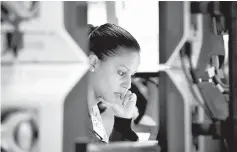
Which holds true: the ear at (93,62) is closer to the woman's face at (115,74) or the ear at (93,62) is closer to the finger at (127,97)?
the woman's face at (115,74)

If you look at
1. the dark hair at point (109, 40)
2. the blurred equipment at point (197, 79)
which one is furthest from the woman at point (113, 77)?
the blurred equipment at point (197, 79)

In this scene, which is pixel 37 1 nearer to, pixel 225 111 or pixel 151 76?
pixel 151 76

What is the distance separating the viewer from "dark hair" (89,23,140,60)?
3.79ft

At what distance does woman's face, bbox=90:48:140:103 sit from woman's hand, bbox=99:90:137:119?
A: 14 mm

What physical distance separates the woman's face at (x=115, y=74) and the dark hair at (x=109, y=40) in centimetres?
2

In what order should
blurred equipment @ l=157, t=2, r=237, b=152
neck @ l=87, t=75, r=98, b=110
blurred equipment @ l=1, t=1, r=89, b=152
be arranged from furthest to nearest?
blurred equipment @ l=157, t=2, r=237, b=152 → neck @ l=87, t=75, r=98, b=110 → blurred equipment @ l=1, t=1, r=89, b=152

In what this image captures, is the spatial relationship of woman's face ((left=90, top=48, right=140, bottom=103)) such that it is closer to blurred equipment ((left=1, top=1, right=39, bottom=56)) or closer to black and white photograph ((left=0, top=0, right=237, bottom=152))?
black and white photograph ((left=0, top=0, right=237, bottom=152))

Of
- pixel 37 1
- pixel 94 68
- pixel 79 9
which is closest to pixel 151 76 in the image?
pixel 94 68

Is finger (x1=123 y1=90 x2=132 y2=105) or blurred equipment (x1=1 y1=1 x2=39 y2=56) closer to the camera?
blurred equipment (x1=1 y1=1 x2=39 y2=56)

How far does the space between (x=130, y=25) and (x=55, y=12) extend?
28 centimetres

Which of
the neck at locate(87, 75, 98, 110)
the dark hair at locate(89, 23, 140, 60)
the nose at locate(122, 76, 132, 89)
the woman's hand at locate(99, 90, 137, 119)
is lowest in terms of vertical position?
the woman's hand at locate(99, 90, 137, 119)

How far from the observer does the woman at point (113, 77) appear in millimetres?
1143

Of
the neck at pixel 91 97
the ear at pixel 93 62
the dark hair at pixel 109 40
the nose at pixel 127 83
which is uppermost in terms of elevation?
the dark hair at pixel 109 40

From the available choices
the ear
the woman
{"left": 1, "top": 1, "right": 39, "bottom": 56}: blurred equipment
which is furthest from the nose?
{"left": 1, "top": 1, "right": 39, "bottom": 56}: blurred equipment
